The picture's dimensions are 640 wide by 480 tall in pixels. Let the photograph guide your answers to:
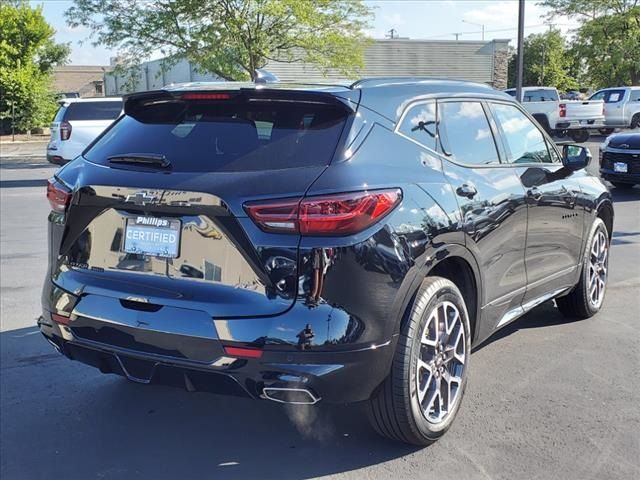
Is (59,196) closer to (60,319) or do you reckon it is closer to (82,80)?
(60,319)

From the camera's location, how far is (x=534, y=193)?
4.44 meters

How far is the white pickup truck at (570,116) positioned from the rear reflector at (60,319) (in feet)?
76.8

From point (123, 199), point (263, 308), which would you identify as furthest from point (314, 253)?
point (123, 199)

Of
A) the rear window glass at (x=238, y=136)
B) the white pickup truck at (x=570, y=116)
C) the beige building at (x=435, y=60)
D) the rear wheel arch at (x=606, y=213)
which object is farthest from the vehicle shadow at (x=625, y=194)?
the beige building at (x=435, y=60)

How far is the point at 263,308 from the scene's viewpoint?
2916mm

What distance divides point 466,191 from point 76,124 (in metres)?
15.2

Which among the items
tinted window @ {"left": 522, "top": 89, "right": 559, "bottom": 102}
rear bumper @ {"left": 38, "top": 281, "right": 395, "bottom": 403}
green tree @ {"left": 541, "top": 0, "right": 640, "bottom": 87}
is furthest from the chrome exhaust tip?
green tree @ {"left": 541, "top": 0, "right": 640, "bottom": 87}

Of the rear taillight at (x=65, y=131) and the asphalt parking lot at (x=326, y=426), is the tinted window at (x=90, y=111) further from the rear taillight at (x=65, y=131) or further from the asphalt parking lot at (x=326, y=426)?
the asphalt parking lot at (x=326, y=426)

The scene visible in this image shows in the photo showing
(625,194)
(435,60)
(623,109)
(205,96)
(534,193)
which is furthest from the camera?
(435,60)

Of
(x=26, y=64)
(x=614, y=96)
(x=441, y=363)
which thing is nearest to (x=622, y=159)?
(x=441, y=363)

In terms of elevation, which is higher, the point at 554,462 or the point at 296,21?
the point at 296,21

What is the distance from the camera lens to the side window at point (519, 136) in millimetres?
4461

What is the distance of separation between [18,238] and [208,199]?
278 inches

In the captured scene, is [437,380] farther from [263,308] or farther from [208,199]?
[208,199]
